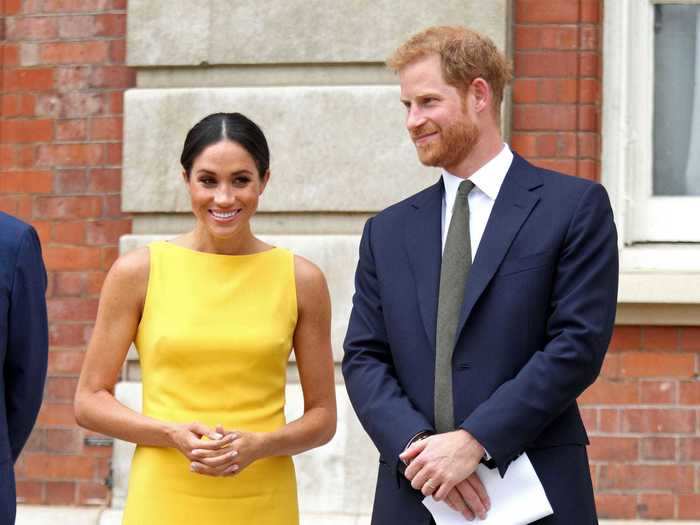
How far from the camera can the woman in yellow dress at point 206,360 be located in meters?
3.40

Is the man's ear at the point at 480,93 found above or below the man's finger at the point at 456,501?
above

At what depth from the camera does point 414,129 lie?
3.24 meters

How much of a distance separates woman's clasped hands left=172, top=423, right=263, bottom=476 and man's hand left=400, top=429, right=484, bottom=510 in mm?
473

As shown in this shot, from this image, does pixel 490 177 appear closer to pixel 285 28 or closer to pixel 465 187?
pixel 465 187

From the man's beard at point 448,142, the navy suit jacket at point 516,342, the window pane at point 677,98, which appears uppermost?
the window pane at point 677,98

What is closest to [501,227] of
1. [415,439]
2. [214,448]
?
[415,439]

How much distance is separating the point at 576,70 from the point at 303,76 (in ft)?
3.55

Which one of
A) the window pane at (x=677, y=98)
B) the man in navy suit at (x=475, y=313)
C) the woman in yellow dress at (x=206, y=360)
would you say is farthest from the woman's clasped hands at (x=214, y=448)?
the window pane at (x=677, y=98)

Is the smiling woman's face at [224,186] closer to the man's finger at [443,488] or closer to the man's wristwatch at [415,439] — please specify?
the man's wristwatch at [415,439]

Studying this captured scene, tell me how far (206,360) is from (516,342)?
82 centimetres

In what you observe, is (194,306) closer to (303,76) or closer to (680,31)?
(303,76)

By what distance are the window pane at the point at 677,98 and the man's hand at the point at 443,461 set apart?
103 inches

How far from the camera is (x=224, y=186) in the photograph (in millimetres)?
3406

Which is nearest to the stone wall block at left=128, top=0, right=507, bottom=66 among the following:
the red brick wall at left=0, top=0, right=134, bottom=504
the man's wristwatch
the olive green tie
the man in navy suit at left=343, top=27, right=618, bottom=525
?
the red brick wall at left=0, top=0, right=134, bottom=504
